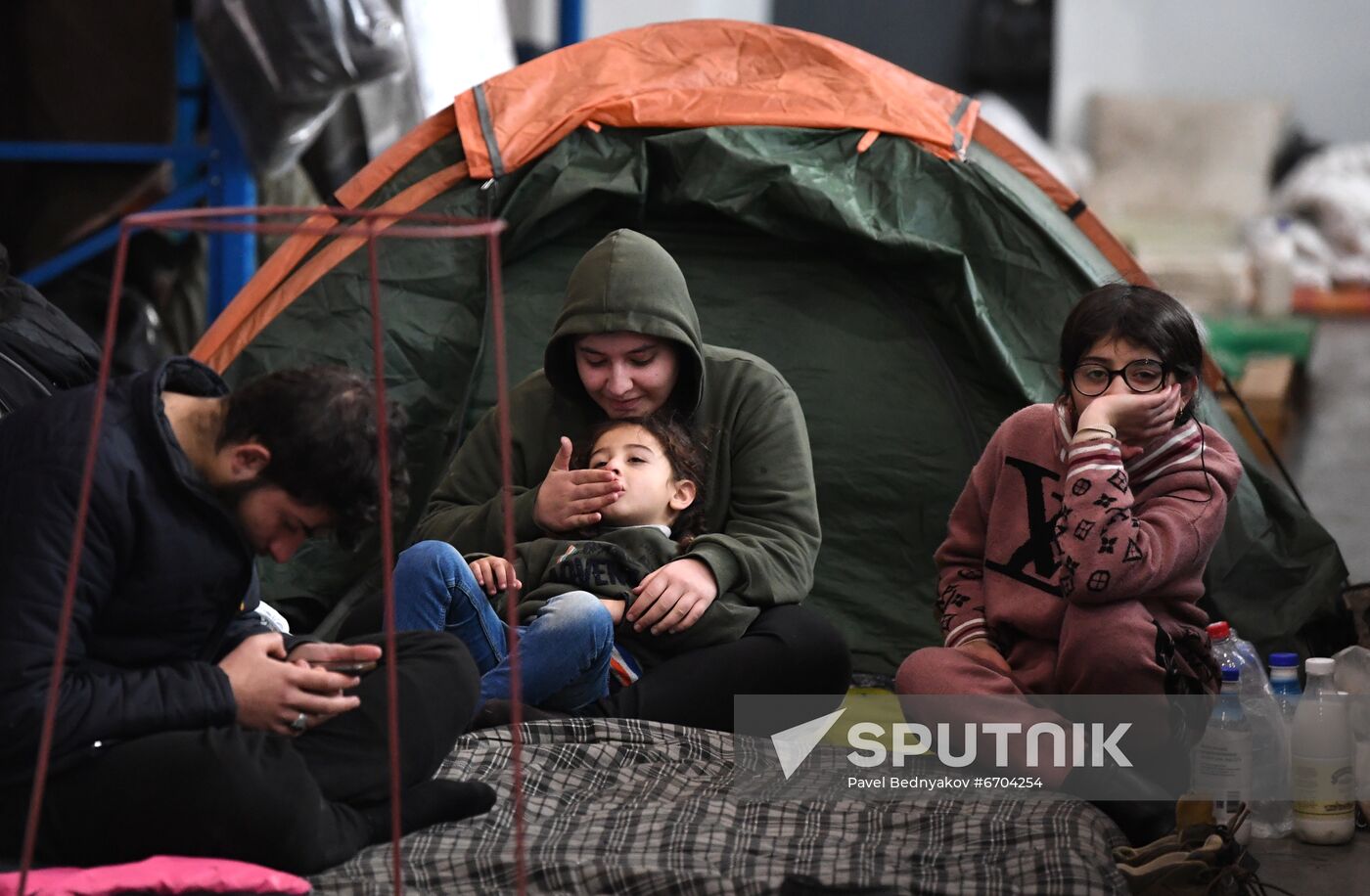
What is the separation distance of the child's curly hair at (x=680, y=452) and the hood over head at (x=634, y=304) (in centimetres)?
6

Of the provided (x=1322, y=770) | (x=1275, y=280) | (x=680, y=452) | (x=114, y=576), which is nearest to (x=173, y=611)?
(x=114, y=576)

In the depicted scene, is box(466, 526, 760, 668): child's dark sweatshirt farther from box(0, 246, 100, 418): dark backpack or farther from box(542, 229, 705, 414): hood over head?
box(0, 246, 100, 418): dark backpack

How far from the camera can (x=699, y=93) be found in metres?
2.39

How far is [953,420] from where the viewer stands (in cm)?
239

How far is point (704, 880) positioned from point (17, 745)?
600 millimetres

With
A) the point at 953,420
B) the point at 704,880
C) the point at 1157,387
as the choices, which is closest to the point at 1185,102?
the point at 953,420

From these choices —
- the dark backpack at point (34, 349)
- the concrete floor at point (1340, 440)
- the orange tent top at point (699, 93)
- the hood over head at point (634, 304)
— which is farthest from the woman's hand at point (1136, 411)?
the concrete floor at point (1340, 440)

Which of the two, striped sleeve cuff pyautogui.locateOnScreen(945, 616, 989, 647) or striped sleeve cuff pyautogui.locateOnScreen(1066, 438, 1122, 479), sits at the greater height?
striped sleeve cuff pyautogui.locateOnScreen(1066, 438, 1122, 479)

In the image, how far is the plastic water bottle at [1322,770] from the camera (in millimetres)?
1765

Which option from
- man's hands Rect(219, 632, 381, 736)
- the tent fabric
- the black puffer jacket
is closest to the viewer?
the black puffer jacket

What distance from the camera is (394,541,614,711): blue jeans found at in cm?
179

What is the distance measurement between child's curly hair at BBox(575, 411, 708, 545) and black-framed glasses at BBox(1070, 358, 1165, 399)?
47 cm

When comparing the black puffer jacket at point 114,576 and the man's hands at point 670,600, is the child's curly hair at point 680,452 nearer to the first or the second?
the man's hands at point 670,600

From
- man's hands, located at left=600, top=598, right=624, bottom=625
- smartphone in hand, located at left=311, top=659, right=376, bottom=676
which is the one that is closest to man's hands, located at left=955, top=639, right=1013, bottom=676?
man's hands, located at left=600, top=598, right=624, bottom=625
